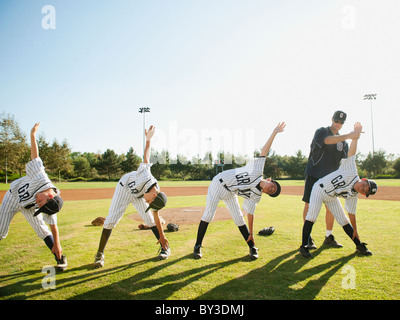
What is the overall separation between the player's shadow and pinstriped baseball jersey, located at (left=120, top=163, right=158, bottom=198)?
190cm

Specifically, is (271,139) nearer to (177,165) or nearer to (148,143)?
(148,143)

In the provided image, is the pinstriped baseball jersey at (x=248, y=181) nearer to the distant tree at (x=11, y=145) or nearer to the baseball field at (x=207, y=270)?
the baseball field at (x=207, y=270)

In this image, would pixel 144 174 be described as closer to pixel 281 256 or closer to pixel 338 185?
pixel 281 256

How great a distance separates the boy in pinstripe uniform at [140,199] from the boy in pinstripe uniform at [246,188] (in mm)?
910

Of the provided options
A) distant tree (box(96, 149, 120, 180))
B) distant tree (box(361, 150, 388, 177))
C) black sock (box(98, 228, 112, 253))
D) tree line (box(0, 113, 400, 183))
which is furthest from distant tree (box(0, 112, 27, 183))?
distant tree (box(361, 150, 388, 177))

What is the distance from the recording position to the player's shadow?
9.95 ft

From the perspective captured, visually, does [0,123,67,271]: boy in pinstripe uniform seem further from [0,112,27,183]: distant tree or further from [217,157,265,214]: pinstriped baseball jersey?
[0,112,27,183]: distant tree

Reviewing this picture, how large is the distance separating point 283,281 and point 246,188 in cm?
149

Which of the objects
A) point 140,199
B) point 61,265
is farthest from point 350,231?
point 61,265

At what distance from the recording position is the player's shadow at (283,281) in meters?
3.03

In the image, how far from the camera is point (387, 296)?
294 centimetres

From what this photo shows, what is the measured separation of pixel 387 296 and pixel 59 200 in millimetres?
4497

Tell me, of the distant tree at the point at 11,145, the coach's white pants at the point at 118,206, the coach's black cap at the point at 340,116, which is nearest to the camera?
the coach's white pants at the point at 118,206

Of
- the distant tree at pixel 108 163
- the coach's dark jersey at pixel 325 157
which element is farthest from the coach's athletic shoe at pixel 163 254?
the distant tree at pixel 108 163
